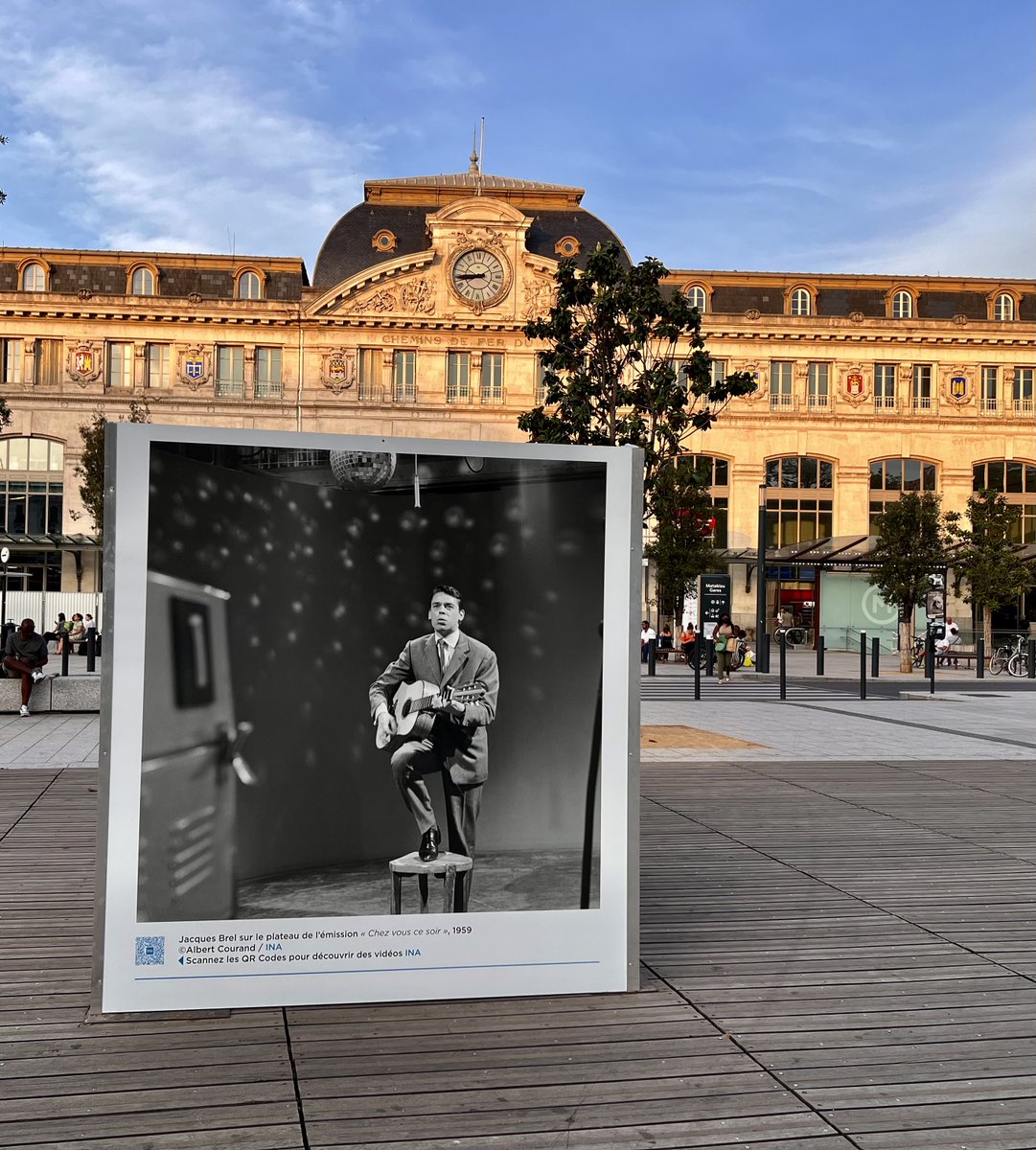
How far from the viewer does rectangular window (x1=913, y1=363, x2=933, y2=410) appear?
58719 millimetres

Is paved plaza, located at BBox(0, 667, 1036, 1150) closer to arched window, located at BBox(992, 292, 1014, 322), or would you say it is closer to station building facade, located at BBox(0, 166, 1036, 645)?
station building facade, located at BBox(0, 166, 1036, 645)

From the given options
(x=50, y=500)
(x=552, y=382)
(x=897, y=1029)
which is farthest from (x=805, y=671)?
(x=50, y=500)

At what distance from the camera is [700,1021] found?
436 cm

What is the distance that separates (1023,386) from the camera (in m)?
59.1

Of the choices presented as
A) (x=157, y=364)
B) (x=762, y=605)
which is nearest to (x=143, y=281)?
(x=157, y=364)

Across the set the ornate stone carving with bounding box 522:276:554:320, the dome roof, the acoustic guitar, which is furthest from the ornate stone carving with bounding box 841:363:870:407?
the acoustic guitar

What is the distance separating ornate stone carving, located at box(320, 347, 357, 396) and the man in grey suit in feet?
175

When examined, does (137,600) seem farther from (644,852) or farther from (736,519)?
(736,519)

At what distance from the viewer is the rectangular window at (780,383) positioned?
58094 millimetres

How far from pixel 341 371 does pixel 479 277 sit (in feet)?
24.7

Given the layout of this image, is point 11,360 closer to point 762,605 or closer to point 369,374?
point 369,374

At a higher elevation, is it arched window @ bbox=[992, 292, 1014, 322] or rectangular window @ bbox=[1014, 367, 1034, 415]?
arched window @ bbox=[992, 292, 1014, 322]

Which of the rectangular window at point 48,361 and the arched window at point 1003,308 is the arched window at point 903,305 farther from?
the rectangular window at point 48,361

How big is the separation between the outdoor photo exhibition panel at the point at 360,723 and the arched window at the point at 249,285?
183 ft
